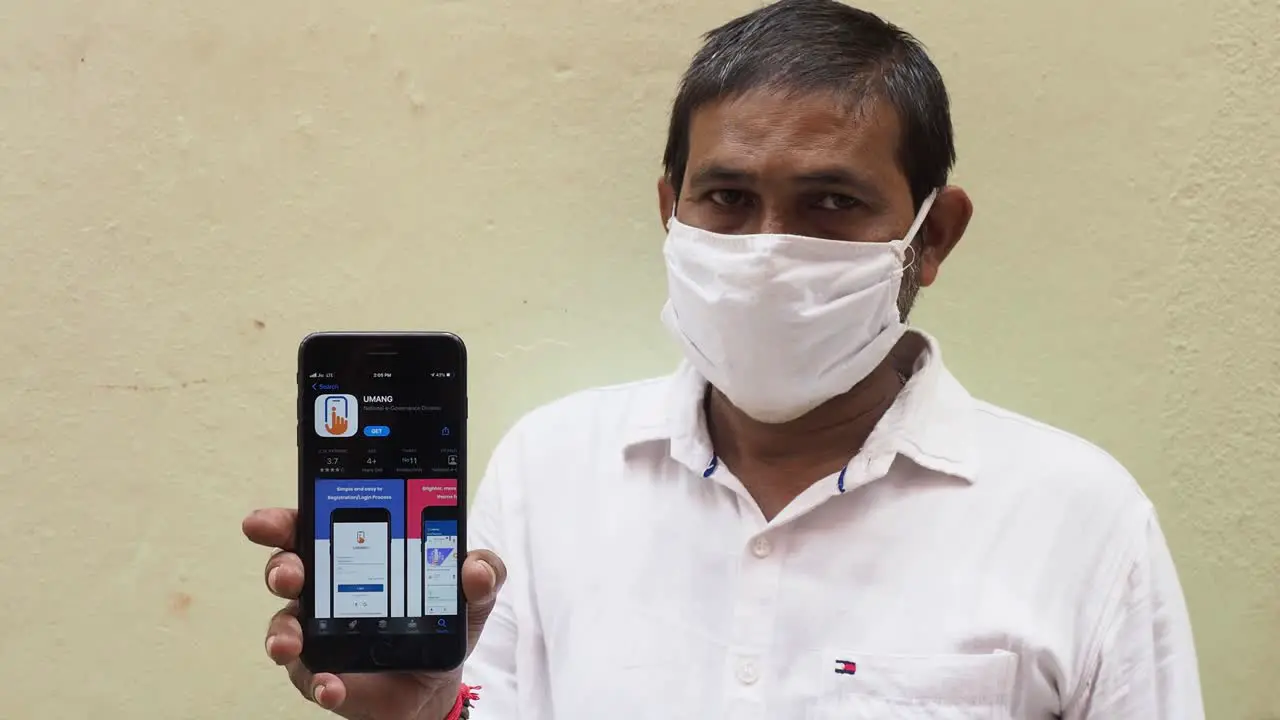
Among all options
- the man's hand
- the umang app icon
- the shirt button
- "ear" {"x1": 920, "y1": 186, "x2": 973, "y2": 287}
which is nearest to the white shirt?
the shirt button

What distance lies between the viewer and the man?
109 centimetres

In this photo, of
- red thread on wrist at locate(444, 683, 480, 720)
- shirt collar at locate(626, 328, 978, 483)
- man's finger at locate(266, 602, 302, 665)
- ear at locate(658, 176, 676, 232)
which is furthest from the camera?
ear at locate(658, 176, 676, 232)

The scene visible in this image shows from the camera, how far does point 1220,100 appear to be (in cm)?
133

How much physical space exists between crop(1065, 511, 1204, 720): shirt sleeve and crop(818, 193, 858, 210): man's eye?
412 mm

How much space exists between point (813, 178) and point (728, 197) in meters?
0.09

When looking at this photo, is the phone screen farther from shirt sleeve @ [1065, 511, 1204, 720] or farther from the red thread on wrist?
shirt sleeve @ [1065, 511, 1204, 720]

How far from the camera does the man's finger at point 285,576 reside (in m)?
0.92

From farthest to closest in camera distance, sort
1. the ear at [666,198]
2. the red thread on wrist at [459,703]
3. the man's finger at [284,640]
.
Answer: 1. the ear at [666,198]
2. the red thread on wrist at [459,703]
3. the man's finger at [284,640]

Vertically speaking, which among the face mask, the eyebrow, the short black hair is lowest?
the face mask

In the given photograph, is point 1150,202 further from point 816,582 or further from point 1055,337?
point 816,582

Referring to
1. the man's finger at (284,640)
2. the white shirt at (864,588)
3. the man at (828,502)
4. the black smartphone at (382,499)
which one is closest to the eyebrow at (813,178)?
the man at (828,502)

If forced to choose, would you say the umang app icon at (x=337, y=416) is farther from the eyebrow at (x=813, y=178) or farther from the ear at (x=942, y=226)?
the ear at (x=942, y=226)

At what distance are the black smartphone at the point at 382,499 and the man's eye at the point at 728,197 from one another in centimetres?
32

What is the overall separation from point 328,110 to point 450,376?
1.58 ft
